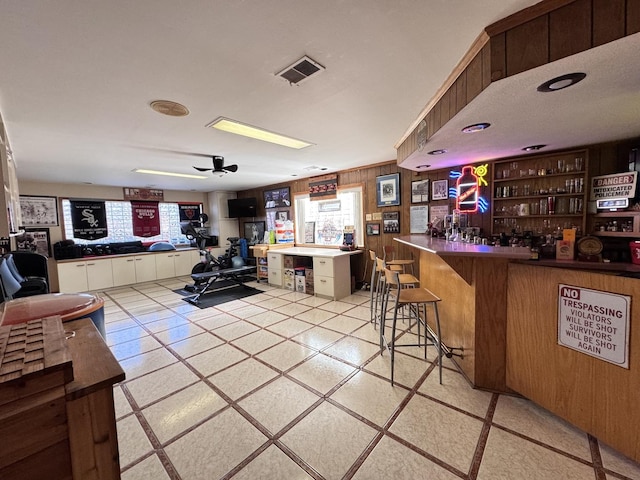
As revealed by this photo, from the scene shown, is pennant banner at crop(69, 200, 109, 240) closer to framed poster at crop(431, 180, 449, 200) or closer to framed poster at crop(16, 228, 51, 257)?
framed poster at crop(16, 228, 51, 257)

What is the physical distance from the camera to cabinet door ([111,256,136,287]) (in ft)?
19.6

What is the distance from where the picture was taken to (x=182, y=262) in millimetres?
7023

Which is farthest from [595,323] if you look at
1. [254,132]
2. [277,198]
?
[277,198]

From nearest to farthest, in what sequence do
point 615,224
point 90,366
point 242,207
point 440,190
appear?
point 90,366 → point 615,224 → point 440,190 → point 242,207

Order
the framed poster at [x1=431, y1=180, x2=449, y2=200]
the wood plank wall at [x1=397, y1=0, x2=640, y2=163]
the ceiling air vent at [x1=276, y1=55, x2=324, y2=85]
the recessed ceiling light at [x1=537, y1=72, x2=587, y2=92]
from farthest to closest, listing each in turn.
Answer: the framed poster at [x1=431, y1=180, x2=449, y2=200] → the ceiling air vent at [x1=276, y1=55, x2=324, y2=85] → the recessed ceiling light at [x1=537, y1=72, x2=587, y2=92] → the wood plank wall at [x1=397, y1=0, x2=640, y2=163]

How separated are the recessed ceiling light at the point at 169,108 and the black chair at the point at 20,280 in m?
2.07

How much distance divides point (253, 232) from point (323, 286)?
3.62 m

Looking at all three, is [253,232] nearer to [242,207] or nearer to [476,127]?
[242,207]

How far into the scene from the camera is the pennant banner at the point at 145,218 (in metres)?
6.80

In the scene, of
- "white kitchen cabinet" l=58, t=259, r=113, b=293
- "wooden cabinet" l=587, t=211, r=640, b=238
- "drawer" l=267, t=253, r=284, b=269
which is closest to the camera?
"wooden cabinet" l=587, t=211, r=640, b=238

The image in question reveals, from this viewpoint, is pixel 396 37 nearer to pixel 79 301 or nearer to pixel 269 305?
pixel 79 301

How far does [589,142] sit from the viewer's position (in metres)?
2.84

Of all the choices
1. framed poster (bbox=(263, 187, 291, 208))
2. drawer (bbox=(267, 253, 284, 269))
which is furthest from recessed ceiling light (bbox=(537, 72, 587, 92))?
framed poster (bbox=(263, 187, 291, 208))

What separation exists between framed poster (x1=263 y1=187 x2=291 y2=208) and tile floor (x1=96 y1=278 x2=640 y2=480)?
3988 millimetres
